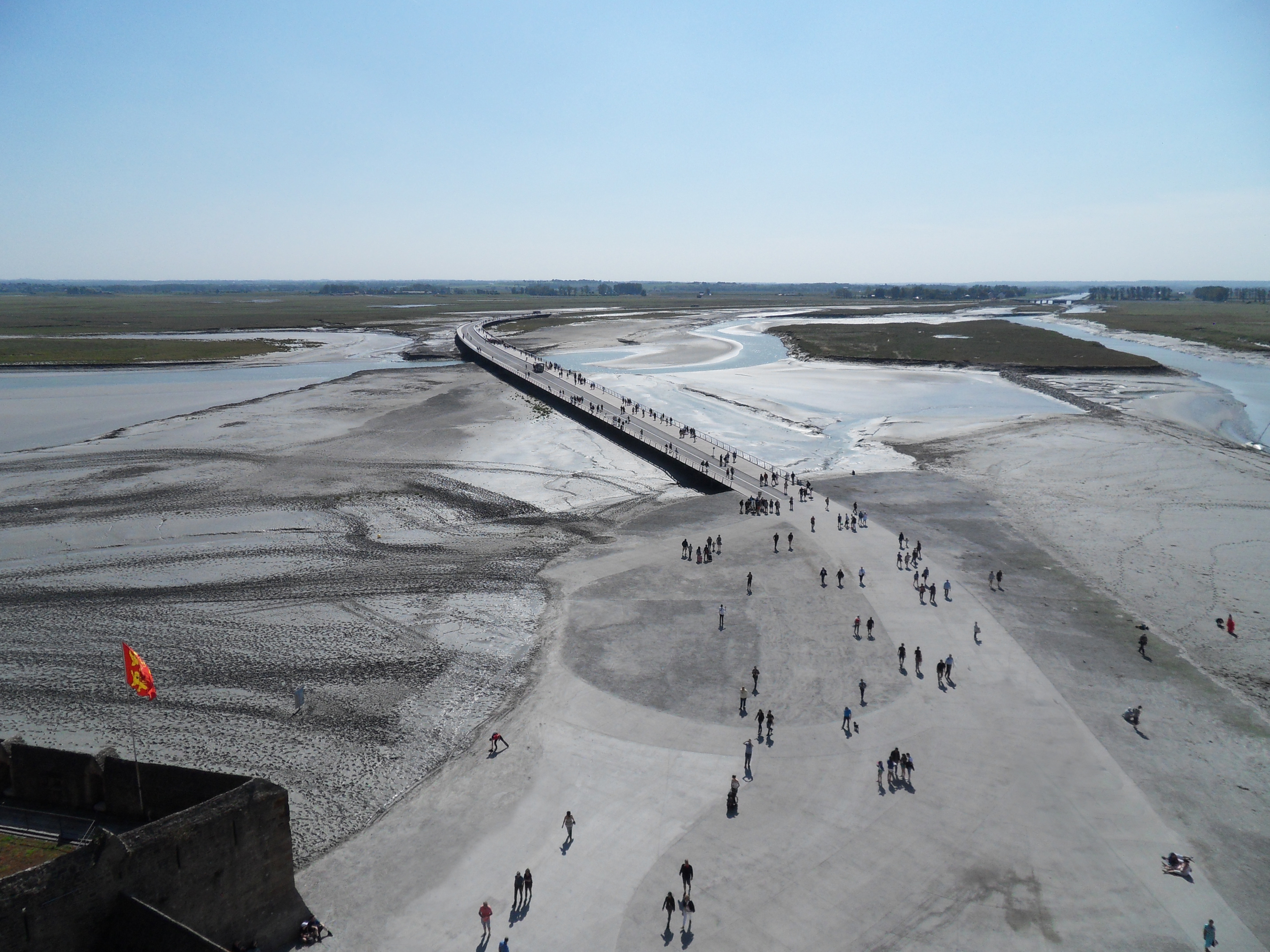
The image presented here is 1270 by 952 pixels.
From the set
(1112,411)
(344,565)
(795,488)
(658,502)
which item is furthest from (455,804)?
(1112,411)

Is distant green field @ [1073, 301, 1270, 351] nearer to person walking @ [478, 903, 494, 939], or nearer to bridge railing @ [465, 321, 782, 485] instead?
bridge railing @ [465, 321, 782, 485]

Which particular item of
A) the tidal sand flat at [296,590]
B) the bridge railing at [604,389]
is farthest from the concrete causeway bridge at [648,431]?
the tidal sand flat at [296,590]

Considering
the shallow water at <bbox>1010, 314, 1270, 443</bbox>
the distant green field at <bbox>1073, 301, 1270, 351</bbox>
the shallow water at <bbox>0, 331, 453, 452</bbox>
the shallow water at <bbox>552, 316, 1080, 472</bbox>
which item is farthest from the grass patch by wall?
the distant green field at <bbox>1073, 301, 1270, 351</bbox>

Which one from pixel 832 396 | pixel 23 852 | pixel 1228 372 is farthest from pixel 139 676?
pixel 1228 372

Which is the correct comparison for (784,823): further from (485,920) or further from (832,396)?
(832,396)

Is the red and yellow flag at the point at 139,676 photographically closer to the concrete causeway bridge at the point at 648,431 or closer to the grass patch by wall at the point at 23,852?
the grass patch by wall at the point at 23,852

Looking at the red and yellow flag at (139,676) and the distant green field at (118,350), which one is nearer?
the red and yellow flag at (139,676)
